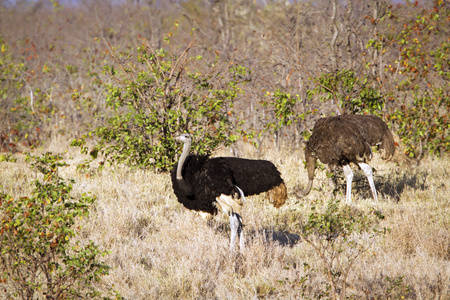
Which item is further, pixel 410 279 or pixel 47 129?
pixel 47 129

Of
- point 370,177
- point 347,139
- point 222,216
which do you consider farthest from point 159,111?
point 370,177

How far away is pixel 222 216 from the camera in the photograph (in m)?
6.93

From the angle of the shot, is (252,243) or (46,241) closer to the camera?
(46,241)

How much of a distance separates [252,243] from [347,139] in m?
2.14

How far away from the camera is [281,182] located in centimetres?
594

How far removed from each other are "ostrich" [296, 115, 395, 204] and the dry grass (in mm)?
755

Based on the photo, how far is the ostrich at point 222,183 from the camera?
544 centimetres

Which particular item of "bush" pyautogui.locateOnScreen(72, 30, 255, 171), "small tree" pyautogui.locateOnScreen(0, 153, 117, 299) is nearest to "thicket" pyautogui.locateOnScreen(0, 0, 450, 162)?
"bush" pyautogui.locateOnScreen(72, 30, 255, 171)

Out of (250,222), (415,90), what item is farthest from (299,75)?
(250,222)

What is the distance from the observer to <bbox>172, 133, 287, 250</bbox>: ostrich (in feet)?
17.8

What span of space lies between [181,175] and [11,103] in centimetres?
729

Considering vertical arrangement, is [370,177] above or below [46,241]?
above

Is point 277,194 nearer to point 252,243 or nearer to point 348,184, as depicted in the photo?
point 252,243

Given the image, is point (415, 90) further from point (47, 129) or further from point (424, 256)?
point (47, 129)
